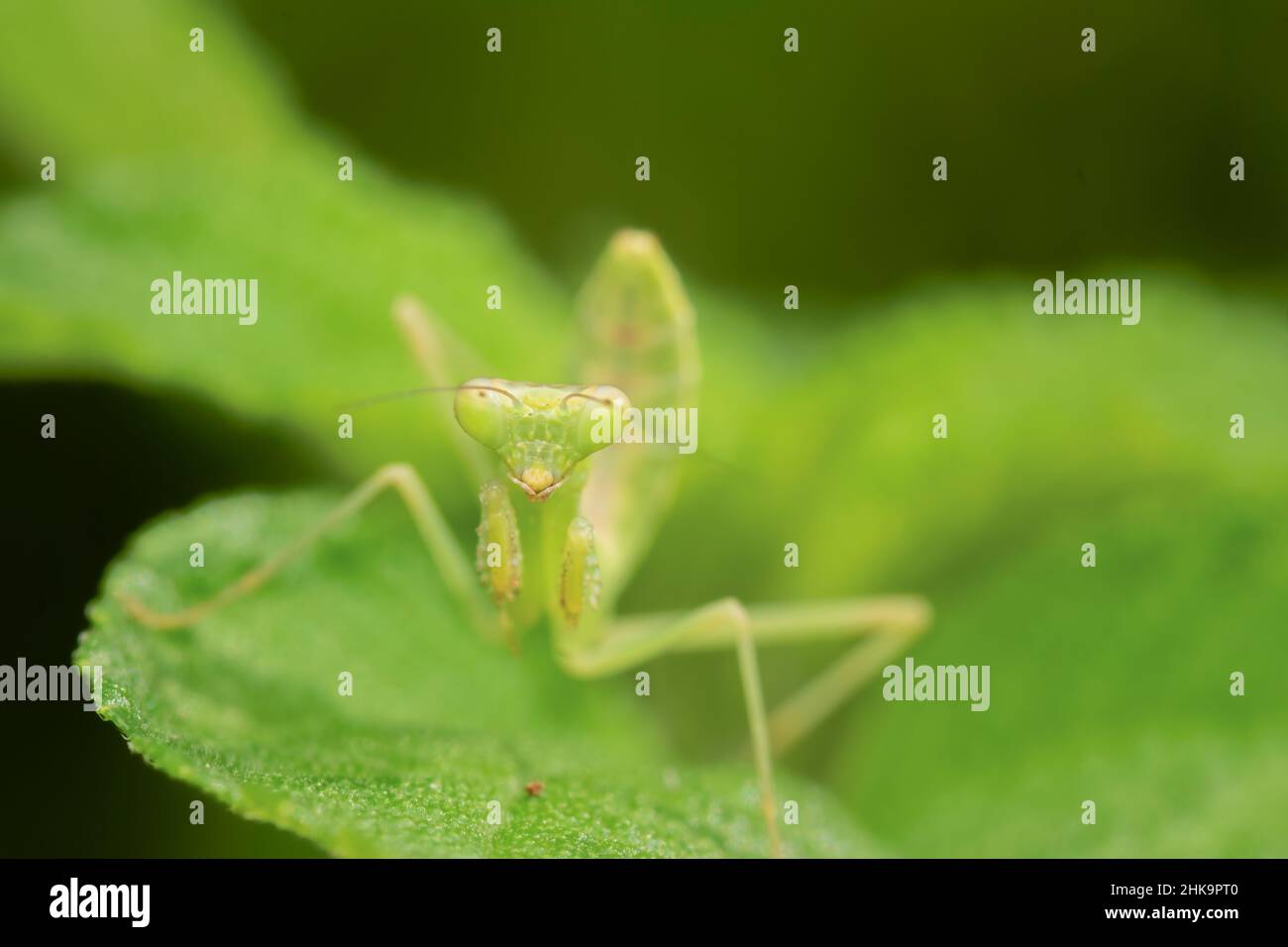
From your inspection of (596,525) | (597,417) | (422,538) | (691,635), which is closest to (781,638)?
(691,635)

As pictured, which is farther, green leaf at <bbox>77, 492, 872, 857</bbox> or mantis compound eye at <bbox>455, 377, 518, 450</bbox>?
mantis compound eye at <bbox>455, 377, 518, 450</bbox>

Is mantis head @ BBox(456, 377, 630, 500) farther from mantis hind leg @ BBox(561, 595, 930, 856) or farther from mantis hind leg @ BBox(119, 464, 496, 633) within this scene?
mantis hind leg @ BBox(561, 595, 930, 856)

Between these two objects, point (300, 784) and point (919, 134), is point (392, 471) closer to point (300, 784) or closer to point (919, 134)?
point (300, 784)

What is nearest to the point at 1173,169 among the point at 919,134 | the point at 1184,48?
the point at 1184,48

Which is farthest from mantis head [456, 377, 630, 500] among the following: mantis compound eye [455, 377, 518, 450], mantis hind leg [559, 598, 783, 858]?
mantis hind leg [559, 598, 783, 858]

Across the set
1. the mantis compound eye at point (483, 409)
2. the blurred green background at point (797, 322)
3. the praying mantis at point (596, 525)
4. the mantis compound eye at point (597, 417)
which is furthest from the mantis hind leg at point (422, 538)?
the mantis compound eye at point (597, 417)
